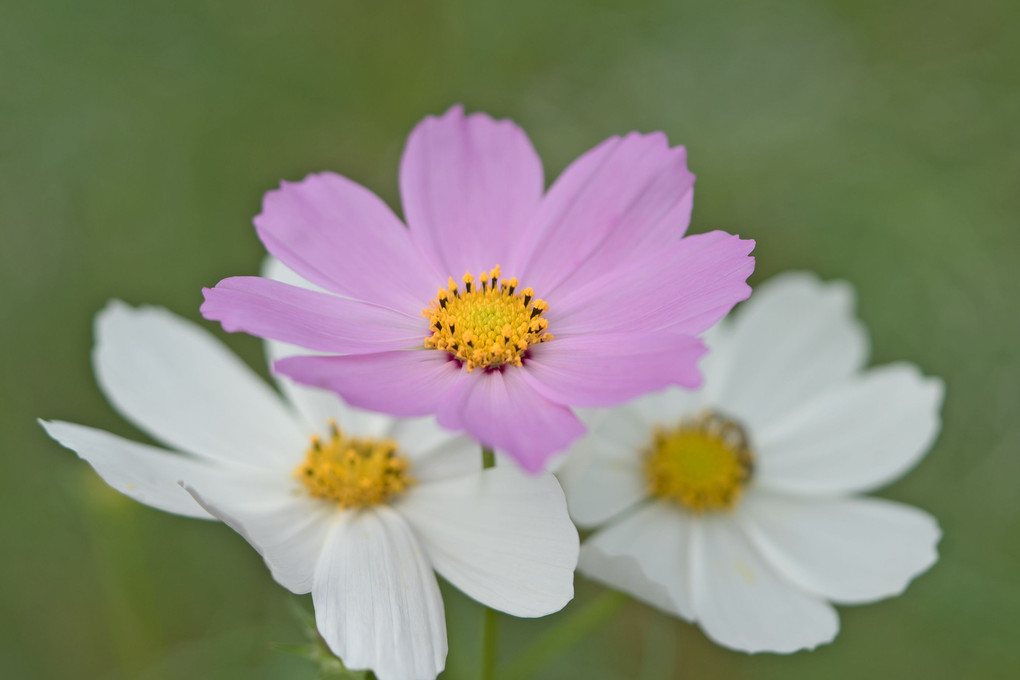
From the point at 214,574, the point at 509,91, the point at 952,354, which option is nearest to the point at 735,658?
the point at 952,354

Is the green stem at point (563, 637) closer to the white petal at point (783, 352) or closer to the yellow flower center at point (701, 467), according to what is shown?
the yellow flower center at point (701, 467)

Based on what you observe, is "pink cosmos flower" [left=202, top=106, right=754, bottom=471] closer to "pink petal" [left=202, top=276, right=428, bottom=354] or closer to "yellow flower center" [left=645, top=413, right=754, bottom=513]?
"pink petal" [left=202, top=276, right=428, bottom=354]

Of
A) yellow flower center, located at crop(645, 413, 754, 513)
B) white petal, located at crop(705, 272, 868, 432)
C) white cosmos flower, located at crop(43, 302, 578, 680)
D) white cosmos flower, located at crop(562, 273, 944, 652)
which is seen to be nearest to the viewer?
white cosmos flower, located at crop(43, 302, 578, 680)

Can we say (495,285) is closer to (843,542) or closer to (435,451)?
(435,451)

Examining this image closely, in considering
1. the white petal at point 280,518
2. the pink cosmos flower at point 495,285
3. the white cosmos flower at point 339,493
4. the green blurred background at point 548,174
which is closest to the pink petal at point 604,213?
the pink cosmos flower at point 495,285

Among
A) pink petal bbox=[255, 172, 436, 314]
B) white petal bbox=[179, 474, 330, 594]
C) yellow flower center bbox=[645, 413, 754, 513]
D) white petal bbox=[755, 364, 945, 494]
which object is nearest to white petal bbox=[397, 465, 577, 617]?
white petal bbox=[179, 474, 330, 594]

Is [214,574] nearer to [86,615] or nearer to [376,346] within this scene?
[86,615]

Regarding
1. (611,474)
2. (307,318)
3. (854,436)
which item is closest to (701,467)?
Result: (611,474)
